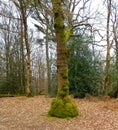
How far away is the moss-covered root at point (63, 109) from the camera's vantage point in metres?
10.4

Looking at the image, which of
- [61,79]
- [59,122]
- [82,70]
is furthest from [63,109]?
[82,70]

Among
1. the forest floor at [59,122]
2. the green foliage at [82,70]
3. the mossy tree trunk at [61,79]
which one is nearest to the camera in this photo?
the forest floor at [59,122]

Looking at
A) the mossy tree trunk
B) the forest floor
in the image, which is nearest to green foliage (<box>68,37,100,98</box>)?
the forest floor

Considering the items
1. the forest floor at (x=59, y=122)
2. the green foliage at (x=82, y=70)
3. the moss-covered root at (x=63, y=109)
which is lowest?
the forest floor at (x=59, y=122)

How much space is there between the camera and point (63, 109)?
10445 mm

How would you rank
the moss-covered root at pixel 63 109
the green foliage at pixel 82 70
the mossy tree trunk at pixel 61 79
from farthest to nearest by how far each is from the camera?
the green foliage at pixel 82 70 < the mossy tree trunk at pixel 61 79 < the moss-covered root at pixel 63 109

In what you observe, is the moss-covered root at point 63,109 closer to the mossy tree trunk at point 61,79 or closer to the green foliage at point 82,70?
the mossy tree trunk at point 61,79

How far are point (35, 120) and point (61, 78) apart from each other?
1.99m

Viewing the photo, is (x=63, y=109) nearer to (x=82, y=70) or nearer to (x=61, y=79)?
(x=61, y=79)

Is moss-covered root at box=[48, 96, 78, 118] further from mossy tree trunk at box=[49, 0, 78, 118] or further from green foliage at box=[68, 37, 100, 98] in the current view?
green foliage at box=[68, 37, 100, 98]

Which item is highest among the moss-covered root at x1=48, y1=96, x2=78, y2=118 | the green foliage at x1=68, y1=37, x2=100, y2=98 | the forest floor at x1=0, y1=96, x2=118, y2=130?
the green foliage at x1=68, y1=37, x2=100, y2=98

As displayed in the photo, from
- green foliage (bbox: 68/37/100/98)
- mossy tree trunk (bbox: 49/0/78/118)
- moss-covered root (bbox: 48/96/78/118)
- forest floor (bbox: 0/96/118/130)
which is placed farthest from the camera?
green foliage (bbox: 68/37/100/98)

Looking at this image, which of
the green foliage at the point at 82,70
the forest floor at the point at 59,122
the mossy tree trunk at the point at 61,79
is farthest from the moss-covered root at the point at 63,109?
the green foliage at the point at 82,70

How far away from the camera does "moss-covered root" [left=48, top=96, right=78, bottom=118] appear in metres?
10.4
